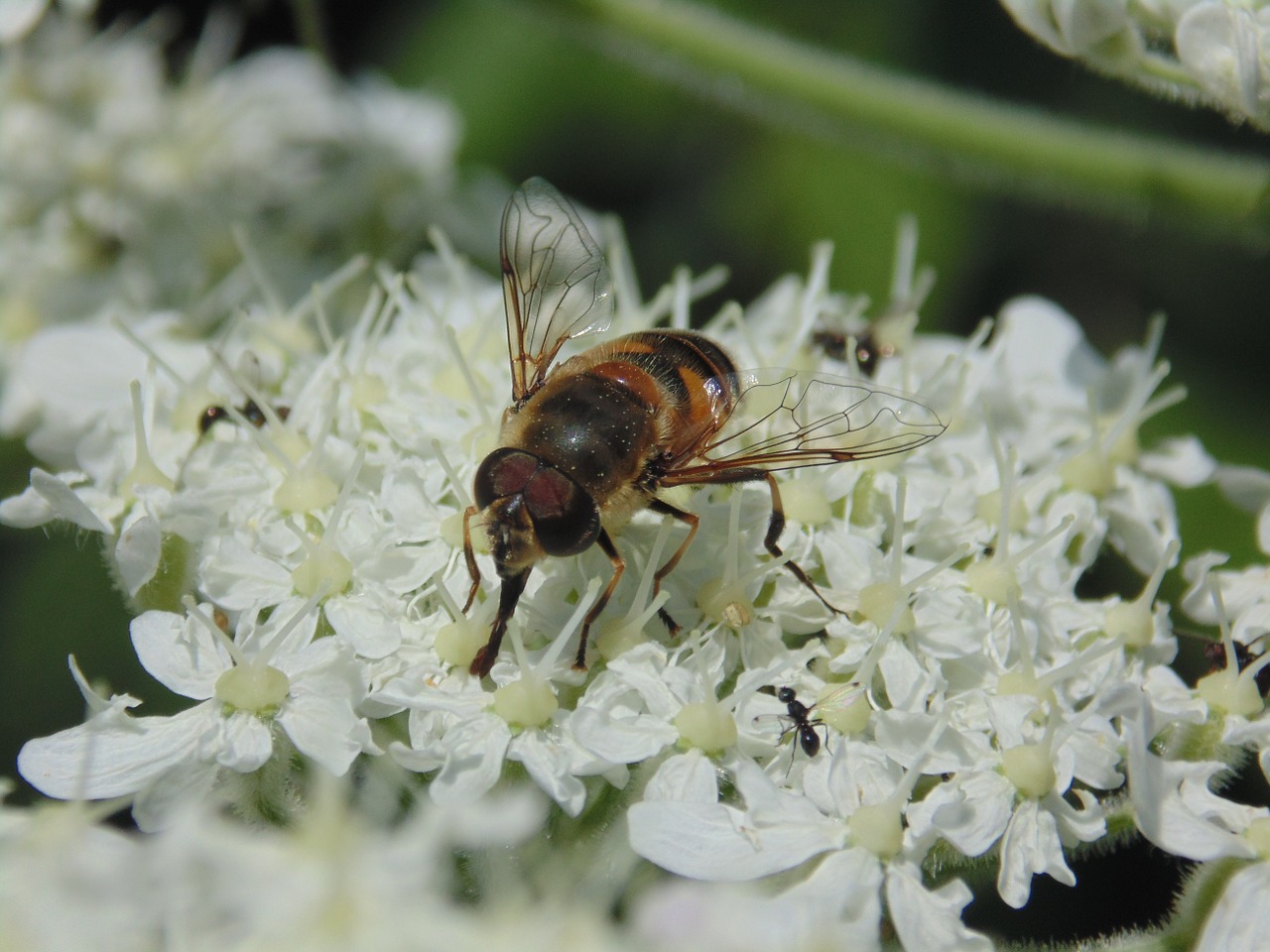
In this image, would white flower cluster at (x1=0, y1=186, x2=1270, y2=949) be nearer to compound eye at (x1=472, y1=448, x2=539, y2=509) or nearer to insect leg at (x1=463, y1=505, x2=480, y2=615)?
insect leg at (x1=463, y1=505, x2=480, y2=615)

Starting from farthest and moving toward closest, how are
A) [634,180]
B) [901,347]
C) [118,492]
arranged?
[634,180]
[901,347]
[118,492]

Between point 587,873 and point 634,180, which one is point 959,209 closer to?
point 634,180

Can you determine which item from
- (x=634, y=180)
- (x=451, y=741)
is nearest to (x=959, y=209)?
(x=634, y=180)

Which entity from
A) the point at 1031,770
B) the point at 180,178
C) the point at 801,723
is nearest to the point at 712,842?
the point at 801,723

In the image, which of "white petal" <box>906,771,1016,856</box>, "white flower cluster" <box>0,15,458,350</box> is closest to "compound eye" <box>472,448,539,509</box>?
"white petal" <box>906,771,1016,856</box>

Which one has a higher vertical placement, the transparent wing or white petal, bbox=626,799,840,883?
the transparent wing

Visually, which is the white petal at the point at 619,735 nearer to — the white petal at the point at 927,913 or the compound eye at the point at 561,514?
the compound eye at the point at 561,514
